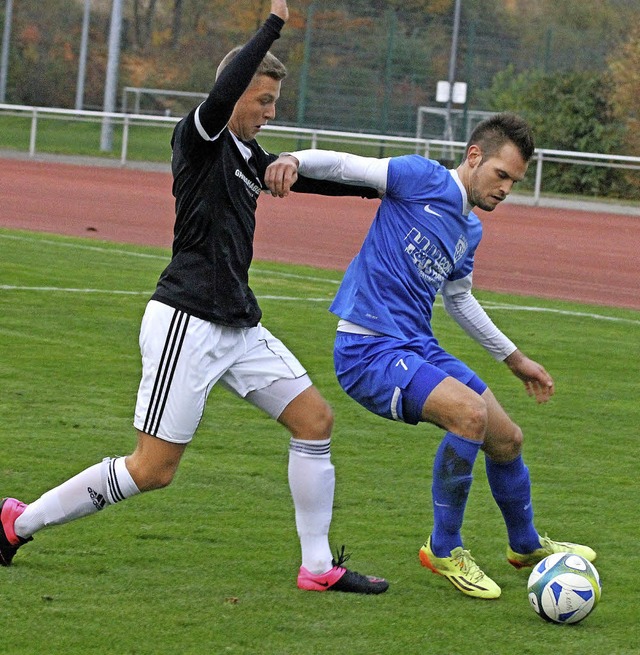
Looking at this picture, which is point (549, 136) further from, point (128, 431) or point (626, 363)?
point (128, 431)

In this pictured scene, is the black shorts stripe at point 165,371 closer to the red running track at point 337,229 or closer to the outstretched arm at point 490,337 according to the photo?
the outstretched arm at point 490,337

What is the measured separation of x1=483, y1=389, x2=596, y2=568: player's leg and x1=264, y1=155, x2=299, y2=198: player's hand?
1164mm

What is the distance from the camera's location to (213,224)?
4.73m

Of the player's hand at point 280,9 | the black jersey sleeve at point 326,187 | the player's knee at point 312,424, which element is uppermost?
the player's hand at point 280,9

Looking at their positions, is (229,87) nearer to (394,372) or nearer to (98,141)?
(394,372)

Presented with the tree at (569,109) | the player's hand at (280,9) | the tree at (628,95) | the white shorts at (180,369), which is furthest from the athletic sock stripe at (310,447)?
the tree at (628,95)

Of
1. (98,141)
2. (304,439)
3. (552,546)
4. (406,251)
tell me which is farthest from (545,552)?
(98,141)

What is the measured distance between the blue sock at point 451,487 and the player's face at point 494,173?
91 centimetres

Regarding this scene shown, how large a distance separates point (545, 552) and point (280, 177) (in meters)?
1.85

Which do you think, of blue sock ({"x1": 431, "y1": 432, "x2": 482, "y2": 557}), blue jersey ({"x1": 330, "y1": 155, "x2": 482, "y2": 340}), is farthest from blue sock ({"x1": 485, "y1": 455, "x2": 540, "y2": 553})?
blue jersey ({"x1": 330, "y1": 155, "x2": 482, "y2": 340})

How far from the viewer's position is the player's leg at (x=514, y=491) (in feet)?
17.1

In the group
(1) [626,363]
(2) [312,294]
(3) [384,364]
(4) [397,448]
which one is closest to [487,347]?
(3) [384,364]

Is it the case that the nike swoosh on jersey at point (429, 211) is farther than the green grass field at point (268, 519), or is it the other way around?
the nike swoosh on jersey at point (429, 211)

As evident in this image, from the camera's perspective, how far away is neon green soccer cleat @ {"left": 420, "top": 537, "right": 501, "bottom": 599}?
16.4ft
